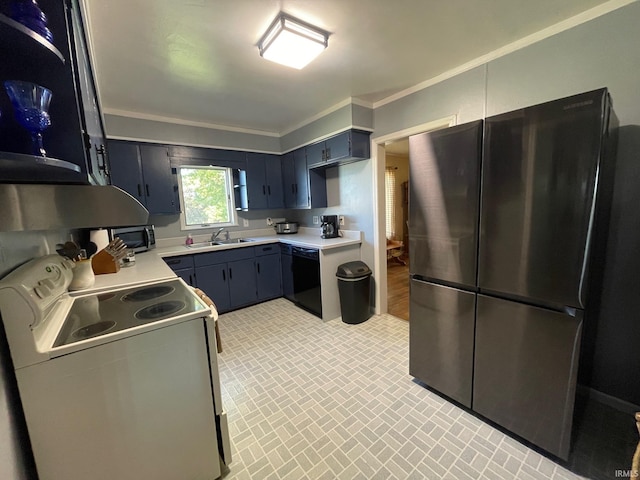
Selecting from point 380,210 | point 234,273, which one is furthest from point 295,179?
point 234,273

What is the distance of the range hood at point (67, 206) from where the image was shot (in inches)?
38.7

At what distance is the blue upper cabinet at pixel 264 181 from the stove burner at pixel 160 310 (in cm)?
271

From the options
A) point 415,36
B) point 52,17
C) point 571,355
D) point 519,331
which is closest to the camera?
point 52,17

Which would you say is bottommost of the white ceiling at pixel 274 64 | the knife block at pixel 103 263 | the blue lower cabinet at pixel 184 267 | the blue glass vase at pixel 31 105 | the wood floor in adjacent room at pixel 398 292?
the wood floor in adjacent room at pixel 398 292

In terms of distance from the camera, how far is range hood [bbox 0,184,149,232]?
98 centimetres

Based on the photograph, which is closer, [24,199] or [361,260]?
[24,199]

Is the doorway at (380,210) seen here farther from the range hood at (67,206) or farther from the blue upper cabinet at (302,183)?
the range hood at (67,206)

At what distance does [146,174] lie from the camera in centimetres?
318

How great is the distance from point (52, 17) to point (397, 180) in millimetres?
5884

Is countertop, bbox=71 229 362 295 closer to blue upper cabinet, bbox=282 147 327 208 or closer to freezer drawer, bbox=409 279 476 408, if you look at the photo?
blue upper cabinet, bbox=282 147 327 208

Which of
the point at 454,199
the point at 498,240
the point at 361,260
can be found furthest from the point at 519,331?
the point at 361,260

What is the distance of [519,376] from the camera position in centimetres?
142

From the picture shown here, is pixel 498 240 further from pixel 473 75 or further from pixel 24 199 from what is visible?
pixel 24 199

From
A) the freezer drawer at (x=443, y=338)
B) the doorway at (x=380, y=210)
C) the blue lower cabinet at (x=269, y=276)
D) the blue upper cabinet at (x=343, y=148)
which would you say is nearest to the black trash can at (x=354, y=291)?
the doorway at (x=380, y=210)
